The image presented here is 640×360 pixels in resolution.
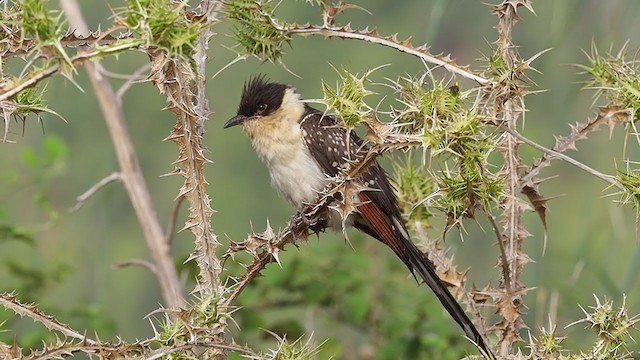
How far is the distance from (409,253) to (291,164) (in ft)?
3.22

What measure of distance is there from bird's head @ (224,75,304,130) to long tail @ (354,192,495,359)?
669 mm

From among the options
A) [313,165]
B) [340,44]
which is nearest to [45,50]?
[313,165]

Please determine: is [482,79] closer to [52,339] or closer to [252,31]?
[252,31]

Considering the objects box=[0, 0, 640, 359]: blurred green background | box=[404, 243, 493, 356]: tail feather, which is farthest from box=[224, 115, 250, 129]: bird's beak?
box=[404, 243, 493, 356]: tail feather

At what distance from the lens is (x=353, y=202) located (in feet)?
8.38

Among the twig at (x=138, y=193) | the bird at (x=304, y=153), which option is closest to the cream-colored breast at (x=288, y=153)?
the bird at (x=304, y=153)

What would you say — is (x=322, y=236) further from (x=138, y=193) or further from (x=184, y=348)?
(x=184, y=348)

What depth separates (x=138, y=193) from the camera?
382cm

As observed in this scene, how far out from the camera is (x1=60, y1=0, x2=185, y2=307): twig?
3.76 metres

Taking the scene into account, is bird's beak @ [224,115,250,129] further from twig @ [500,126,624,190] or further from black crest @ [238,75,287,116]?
twig @ [500,126,624,190]

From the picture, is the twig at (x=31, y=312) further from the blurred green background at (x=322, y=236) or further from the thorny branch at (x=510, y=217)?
the thorny branch at (x=510, y=217)

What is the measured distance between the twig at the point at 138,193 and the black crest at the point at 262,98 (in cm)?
75

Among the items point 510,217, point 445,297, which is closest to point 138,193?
point 445,297

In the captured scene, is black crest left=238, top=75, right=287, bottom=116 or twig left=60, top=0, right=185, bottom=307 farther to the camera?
black crest left=238, top=75, right=287, bottom=116
